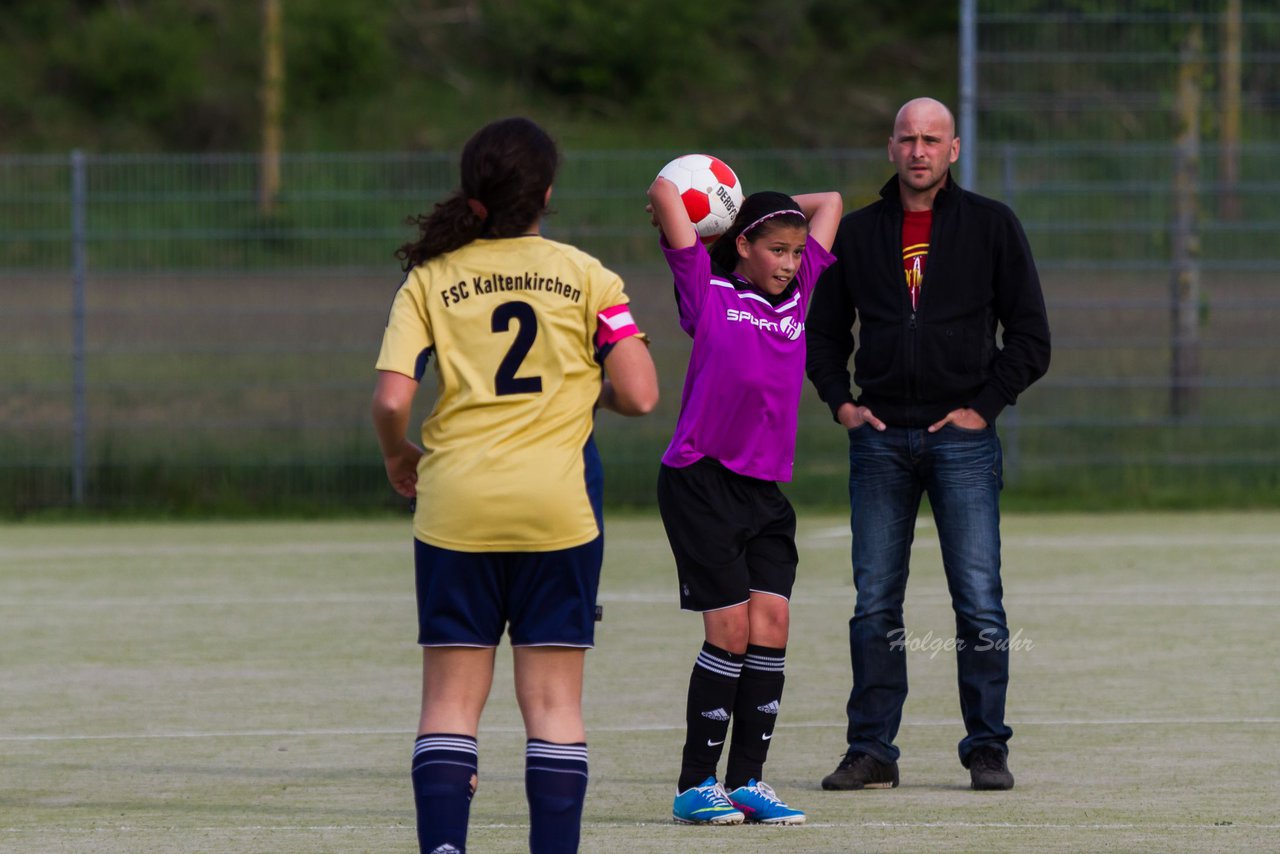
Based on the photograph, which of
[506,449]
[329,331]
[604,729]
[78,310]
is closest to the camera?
Result: [506,449]

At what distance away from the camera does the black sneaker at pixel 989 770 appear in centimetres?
598

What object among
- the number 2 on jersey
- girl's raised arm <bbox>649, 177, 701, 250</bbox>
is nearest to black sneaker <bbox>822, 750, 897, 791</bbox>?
girl's raised arm <bbox>649, 177, 701, 250</bbox>

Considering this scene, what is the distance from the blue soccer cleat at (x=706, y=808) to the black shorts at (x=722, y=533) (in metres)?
0.50

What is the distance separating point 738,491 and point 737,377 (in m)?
0.32

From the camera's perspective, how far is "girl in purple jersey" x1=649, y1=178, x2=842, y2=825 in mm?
5625

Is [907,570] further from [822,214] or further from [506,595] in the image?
[506,595]

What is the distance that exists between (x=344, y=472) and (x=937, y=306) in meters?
9.09

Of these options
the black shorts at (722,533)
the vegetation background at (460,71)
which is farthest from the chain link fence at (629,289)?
the vegetation background at (460,71)

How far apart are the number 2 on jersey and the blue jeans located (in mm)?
2006

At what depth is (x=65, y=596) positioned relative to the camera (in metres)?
10.7

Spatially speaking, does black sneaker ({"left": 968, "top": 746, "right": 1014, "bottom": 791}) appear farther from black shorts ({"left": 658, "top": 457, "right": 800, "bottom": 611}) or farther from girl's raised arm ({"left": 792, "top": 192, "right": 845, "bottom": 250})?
girl's raised arm ({"left": 792, "top": 192, "right": 845, "bottom": 250})

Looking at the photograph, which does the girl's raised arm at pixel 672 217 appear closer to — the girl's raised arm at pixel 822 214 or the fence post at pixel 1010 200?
the girl's raised arm at pixel 822 214

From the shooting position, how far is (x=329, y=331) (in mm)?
14828

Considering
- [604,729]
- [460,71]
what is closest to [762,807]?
[604,729]
